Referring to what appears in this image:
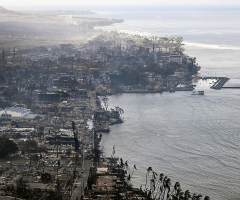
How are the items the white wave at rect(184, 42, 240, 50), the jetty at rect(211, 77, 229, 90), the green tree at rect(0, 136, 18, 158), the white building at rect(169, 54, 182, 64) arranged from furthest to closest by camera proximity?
the white wave at rect(184, 42, 240, 50)
the white building at rect(169, 54, 182, 64)
the jetty at rect(211, 77, 229, 90)
the green tree at rect(0, 136, 18, 158)

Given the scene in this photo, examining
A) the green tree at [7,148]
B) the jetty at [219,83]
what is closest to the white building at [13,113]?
the green tree at [7,148]

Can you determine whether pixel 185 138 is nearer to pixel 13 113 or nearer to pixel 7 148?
pixel 7 148

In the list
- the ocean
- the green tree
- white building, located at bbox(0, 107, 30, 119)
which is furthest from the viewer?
white building, located at bbox(0, 107, 30, 119)

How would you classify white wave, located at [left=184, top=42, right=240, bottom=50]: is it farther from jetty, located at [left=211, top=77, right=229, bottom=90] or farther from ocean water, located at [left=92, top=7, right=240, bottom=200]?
ocean water, located at [left=92, top=7, right=240, bottom=200]

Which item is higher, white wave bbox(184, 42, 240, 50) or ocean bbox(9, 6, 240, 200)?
white wave bbox(184, 42, 240, 50)

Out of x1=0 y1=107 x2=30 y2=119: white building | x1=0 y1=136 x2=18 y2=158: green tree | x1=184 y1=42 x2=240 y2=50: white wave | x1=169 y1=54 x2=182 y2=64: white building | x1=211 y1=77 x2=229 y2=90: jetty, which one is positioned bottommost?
x1=0 y1=136 x2=18 y2=158: green tree

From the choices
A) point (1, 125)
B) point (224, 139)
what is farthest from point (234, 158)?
point (1, 125)

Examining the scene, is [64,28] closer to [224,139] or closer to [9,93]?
[9,93]

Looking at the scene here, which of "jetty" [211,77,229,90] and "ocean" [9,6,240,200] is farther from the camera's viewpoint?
"jetty" [211,77,229,90]

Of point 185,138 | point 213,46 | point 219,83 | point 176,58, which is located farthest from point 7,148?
point 213,46

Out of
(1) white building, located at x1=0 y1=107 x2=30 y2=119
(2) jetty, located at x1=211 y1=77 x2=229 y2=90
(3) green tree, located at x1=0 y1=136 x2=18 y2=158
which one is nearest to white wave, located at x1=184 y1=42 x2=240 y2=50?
(2) jetty, located at x1=211 y1=77 x2=229 y2=90

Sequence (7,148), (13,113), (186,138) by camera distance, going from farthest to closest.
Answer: (13,113) → (186,138) → (7,148)

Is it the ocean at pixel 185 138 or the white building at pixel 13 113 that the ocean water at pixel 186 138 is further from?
the white building at pixel 13 113
